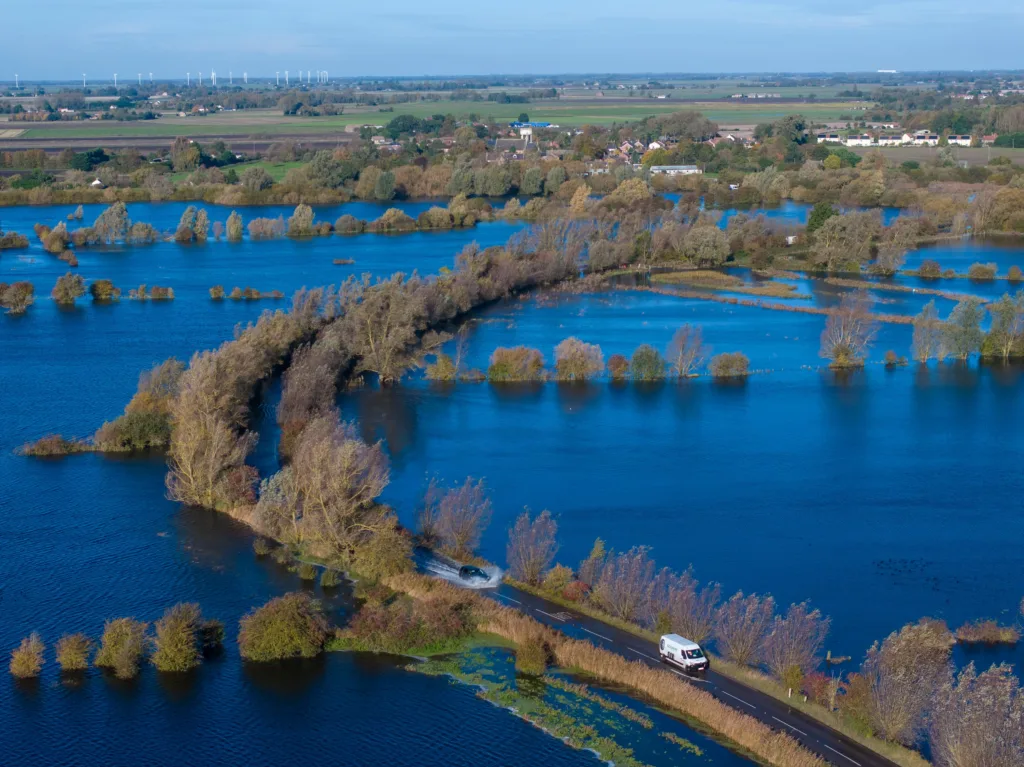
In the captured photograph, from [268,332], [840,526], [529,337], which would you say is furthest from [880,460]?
[268,332]

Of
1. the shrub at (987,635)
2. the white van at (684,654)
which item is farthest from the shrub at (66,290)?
the shrub at (987,635)

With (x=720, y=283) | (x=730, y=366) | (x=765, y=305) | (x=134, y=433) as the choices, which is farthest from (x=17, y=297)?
(x=765, y=305)

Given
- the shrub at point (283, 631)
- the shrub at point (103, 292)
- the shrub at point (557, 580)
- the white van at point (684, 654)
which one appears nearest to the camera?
the white van at point (684, 654)

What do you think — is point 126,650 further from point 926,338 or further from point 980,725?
point 926,338

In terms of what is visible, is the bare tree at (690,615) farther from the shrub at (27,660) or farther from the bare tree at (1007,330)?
the bare tree at (1007,330)

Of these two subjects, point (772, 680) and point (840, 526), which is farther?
point (840, 526)

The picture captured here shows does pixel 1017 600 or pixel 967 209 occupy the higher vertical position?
pixel 967 209

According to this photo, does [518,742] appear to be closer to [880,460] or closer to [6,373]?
[880,460]
